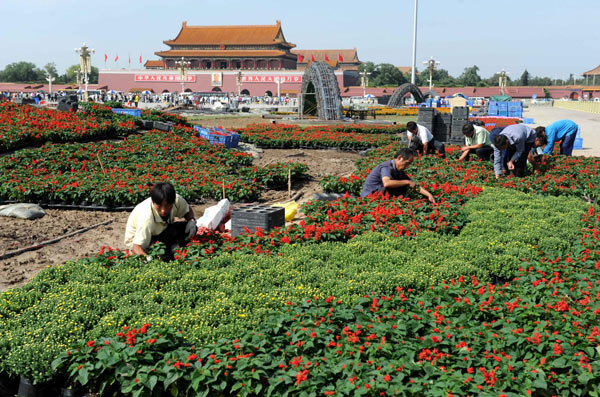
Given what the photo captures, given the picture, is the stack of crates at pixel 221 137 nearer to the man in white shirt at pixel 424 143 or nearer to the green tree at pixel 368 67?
the man in white shirt at pixel 424 143

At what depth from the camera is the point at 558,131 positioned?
988 centimetres

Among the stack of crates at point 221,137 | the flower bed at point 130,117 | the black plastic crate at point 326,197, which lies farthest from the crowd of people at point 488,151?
the flower bed at point 130,117

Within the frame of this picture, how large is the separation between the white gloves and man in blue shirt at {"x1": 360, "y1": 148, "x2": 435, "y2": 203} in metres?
2.59

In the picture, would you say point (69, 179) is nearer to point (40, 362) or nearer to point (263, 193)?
point (263, 193)

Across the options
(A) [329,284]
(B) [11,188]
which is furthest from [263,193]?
(A) [329,284]

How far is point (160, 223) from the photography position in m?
5.00

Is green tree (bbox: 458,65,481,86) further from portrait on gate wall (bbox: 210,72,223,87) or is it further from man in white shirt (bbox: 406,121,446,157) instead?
man in white shirt (bbox: 406,121,446,157)

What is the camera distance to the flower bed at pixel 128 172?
831cm

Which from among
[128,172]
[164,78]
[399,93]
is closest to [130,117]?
[128,172]

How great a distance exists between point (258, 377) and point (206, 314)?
0.97 m

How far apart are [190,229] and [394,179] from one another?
2815 millimetres

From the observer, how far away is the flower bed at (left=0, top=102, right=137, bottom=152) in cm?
1168

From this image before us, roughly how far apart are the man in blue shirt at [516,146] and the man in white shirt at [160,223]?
197 inches

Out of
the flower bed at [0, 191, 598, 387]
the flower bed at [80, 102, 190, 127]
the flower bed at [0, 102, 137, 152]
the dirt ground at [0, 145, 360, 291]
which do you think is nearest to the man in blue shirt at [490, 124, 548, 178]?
the flower bed at [0, 191, 598, 387]
